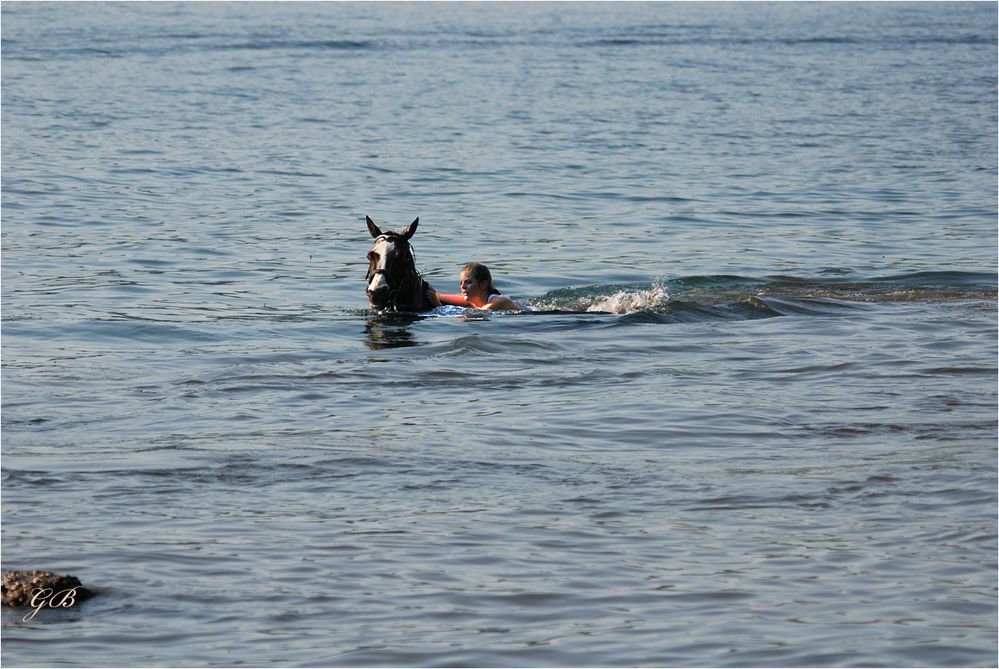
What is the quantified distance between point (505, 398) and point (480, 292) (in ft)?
10.9

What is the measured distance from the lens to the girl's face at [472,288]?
42.9 ft

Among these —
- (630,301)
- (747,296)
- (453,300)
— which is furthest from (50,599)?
(747,296)

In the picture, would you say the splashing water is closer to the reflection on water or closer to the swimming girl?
the swimming girl

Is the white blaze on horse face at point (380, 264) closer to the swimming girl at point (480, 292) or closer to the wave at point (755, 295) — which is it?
the swimming girl at point (480, 292)

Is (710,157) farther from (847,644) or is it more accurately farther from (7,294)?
(847,644)

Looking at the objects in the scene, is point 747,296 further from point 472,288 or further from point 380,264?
point 380,264

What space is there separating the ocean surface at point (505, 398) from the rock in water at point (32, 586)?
0.20m

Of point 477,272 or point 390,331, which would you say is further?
point 477,272

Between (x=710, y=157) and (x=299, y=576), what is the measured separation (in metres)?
20.7

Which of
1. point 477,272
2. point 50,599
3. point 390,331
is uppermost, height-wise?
point 477,272

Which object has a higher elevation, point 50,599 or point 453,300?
point 453,300

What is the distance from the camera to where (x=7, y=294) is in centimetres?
1430

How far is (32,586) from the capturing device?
6129 millimetres

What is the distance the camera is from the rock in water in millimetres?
6105
